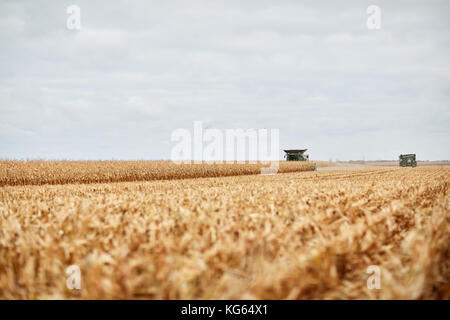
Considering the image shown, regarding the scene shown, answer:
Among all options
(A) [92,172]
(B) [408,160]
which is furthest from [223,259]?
(B) [408,160]

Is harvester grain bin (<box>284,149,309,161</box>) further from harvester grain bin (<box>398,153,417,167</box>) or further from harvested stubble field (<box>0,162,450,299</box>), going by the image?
harvested stubble field (<box>0,162,450,299</box>)

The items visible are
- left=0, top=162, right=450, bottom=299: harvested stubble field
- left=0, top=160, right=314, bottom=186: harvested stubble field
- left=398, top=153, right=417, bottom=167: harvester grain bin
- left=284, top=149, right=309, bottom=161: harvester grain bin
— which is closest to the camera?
left=0, top=162, right=450, bottom=299: harvested stubble field

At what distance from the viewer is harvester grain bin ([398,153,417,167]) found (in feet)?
197

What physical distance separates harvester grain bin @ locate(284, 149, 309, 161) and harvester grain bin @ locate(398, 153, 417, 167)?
71.1 ft

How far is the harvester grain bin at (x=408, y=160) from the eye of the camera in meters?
60.1

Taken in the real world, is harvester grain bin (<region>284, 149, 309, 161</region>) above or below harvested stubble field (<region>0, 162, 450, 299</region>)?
above

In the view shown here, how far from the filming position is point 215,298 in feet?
6.91

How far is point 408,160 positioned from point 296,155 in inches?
943

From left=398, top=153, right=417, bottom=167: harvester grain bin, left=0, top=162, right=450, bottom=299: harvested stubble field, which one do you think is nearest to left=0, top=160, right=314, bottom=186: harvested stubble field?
left=0, top=162, right=450, bottom=299: harvested stubble field

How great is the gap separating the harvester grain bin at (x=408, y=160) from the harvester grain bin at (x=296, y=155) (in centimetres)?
2166
